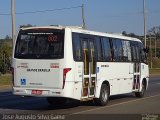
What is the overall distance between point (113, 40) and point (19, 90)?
205 inches

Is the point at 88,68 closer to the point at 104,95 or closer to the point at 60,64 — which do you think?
the point at 60,64

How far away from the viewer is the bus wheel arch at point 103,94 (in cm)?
1861

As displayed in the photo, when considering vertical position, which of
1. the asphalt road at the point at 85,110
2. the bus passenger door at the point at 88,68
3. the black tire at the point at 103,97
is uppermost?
the bus passenger door at the point at 88,68

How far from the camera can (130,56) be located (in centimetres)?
2214

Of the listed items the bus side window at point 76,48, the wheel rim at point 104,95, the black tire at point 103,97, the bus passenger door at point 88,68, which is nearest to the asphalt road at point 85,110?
the black tire at point 103,97

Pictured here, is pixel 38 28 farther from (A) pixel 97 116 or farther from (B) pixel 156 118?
(B) pixel 156 118

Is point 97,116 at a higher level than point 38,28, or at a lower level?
lower

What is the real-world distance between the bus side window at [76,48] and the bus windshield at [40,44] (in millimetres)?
471

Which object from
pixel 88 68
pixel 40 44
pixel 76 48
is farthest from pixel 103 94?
pixel 40 44

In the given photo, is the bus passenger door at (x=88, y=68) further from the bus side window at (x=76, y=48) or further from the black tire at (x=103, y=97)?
the black tire at (x=103, y=97)

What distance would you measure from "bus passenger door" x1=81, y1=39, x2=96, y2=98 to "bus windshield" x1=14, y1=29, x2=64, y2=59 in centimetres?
116

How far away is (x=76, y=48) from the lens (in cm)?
1700

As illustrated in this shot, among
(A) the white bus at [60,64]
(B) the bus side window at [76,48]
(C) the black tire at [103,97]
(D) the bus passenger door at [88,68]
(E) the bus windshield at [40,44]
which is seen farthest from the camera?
(C) the black tire at [103,97]

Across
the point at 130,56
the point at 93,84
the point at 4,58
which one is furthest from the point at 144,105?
the point at 4,58
